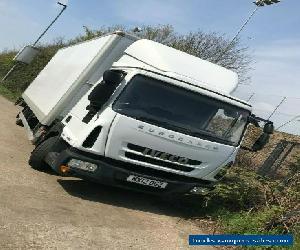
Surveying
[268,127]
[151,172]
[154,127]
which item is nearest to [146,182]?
[151,172]

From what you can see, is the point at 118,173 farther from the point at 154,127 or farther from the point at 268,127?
the point at 268,127

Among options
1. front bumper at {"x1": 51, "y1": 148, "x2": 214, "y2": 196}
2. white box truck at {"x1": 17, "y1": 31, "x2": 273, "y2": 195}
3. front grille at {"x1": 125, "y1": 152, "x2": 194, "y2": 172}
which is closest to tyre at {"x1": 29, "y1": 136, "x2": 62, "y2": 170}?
white box truck at {"x1": 17, "y1": 31, "x2": 273, "y2": 195}

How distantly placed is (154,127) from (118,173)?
3.12 feet

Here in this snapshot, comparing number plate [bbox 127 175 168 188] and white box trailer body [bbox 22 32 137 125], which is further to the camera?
white box trailer body [bbox 22 32 137 125]

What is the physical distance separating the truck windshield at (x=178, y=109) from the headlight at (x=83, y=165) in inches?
38.1

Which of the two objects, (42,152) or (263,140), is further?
(42,152)

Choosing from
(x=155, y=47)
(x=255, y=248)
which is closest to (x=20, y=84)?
(x=155, y=47)

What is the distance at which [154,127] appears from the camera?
755cm

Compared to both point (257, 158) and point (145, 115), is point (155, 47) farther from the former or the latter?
point (257, 158)

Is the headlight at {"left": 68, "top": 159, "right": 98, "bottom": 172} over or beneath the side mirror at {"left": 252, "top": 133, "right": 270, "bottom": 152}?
beneath

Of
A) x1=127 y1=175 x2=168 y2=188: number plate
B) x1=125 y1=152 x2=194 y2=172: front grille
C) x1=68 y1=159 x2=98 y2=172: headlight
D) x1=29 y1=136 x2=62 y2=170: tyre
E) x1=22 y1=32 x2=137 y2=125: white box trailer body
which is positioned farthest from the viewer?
x1=22 y1=32 x2=137 y2=125: white box trailer body

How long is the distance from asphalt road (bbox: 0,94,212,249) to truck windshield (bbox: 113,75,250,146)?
159cm

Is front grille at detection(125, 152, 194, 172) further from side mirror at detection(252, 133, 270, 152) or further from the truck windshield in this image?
side mirror at detection(252, 133, 270, 152)

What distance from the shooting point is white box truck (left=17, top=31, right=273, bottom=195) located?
7523mm
